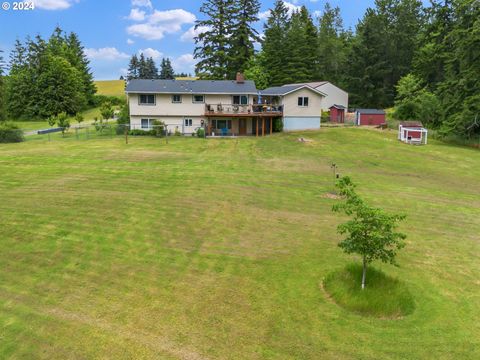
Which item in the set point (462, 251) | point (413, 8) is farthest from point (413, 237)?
point (413, 8)

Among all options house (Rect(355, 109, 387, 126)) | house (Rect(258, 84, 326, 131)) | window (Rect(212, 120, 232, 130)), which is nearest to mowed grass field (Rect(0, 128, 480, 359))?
window (Rect(212, 120, 232, 130))

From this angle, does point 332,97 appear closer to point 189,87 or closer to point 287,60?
point 287,60

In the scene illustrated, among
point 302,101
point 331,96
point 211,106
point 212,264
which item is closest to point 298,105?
point 302,101

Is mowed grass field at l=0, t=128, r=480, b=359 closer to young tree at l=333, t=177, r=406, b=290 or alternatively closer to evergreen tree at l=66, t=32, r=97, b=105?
young tree at l=333, t=177, r=406, b=290

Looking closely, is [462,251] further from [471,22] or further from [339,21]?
[339,21]

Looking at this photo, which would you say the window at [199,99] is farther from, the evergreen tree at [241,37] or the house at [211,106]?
the evergreen tree at [241,37]

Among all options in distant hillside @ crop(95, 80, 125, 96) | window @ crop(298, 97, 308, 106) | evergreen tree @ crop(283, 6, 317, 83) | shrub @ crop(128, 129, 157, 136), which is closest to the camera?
shrub @ crop(128, 129, 157, 136)

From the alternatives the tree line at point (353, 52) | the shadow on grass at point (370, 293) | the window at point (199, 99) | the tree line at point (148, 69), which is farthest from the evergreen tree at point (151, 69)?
the shadow on grass at point (370, 293)
